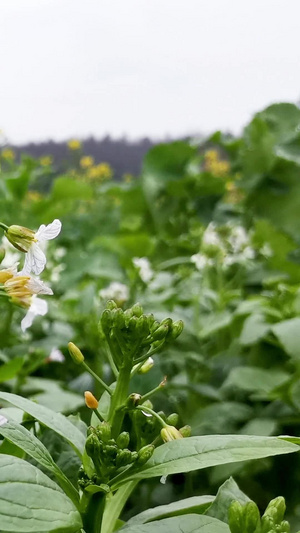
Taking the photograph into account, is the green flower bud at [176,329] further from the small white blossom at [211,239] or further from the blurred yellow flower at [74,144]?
the blurred yellow flower at [74,144]

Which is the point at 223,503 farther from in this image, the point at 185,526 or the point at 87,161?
the point at 87,161

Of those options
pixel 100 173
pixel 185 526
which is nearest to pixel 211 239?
pixel 185 526

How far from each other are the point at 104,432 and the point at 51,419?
0.11 feet

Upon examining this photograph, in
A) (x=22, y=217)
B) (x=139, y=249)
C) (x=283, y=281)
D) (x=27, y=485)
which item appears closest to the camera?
(x=27, y=485)

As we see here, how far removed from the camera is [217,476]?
0.66 m

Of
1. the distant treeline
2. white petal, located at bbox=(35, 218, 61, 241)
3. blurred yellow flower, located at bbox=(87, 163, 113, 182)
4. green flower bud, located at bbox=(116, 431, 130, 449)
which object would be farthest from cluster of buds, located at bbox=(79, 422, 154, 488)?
blurred yellow flower, located at bbox=(87, 163, 113, 182)

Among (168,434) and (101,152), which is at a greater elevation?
(168,434)

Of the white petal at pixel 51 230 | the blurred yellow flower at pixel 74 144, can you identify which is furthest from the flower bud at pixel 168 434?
the blurred yellow flower at pixel 74 144

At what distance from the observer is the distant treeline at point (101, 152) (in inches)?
101

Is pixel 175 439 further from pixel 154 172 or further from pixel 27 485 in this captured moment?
pixel 154 172

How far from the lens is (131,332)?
0.31 meters

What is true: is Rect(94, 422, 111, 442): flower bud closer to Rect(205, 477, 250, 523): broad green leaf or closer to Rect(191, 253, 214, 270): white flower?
Rect(205, 477, 250, 523): broad green leaf

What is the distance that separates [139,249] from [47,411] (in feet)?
3.25

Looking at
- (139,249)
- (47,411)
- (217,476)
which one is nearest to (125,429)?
(47,411)
